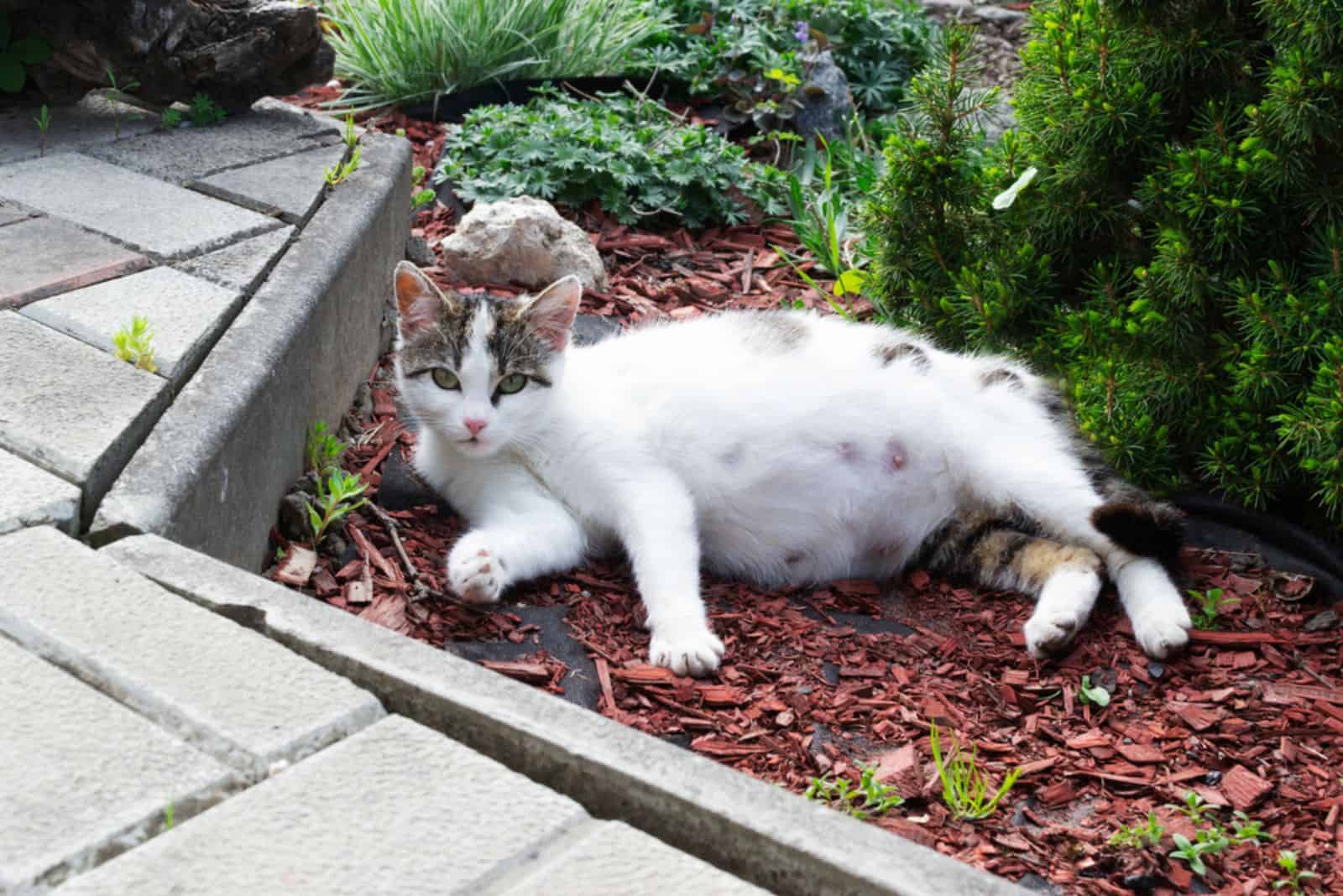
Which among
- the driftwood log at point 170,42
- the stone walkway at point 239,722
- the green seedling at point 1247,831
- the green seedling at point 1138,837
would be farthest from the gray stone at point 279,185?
the green seedling at point 1247,831

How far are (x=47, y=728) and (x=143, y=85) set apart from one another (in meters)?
3.48

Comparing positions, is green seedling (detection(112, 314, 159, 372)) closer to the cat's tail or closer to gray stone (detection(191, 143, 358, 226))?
gray stone (detection(191, 143, 358, 226))

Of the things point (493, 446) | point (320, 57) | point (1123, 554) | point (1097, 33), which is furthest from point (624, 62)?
point (1123, 554)

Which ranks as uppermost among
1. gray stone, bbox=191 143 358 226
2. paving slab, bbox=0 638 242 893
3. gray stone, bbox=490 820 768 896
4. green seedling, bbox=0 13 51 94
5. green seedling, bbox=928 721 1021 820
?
green seedling, bbox=0 13 51 94

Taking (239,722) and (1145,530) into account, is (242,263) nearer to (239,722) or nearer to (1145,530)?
(239,722)

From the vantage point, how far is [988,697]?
2.81m

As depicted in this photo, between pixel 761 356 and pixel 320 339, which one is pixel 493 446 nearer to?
pixel 320 339

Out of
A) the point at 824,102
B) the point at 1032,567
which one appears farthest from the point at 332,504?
the point at 824,102

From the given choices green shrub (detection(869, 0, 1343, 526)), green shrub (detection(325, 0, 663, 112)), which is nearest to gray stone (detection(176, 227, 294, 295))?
green shrub (detection(869, 0, 1343, 526))

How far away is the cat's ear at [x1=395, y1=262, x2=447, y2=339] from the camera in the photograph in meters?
3.30

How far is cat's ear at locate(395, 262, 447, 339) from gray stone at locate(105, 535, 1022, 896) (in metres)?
1.25

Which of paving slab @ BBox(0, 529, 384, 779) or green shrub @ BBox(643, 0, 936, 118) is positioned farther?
green shrub @ BBox(643, 0, 936, 118)

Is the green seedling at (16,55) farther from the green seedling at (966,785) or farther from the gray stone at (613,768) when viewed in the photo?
the green seedling at (966,785)

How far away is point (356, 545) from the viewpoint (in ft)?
10.1
